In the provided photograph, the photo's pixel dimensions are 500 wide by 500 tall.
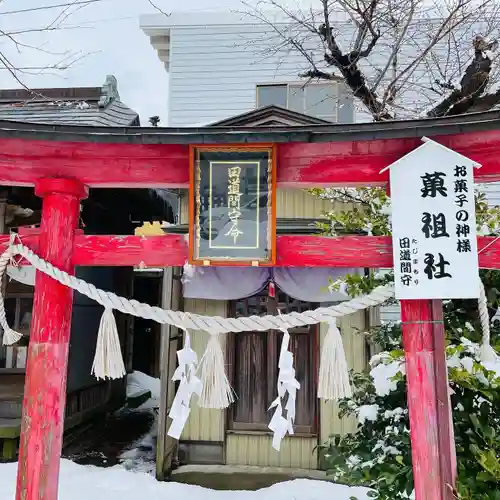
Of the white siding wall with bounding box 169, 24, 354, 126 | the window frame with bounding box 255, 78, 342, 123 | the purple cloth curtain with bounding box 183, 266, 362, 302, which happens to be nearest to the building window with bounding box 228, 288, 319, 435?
the purple cloth curtain with bounding box 183, 266, 362, 302

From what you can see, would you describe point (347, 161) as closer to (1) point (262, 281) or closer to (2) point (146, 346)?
(1) point (262, 281)

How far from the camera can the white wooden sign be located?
310 cm

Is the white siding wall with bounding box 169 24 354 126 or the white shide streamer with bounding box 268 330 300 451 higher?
the white siding wall with bounding box 169 24 354 126

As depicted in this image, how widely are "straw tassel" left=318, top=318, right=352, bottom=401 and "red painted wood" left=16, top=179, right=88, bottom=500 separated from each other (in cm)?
200

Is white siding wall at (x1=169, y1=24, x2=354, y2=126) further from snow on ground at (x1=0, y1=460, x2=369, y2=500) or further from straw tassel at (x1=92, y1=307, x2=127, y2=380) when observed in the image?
→ straw tassel at (x1=92, y1=307, x2=127, y2=380)

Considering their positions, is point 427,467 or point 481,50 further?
point 481,50

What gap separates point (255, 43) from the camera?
454 inches

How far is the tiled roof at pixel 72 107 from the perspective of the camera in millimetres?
8797

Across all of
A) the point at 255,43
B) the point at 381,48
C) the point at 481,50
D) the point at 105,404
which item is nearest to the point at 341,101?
the point at 381,48

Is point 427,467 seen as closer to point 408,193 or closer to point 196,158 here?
point 408,193

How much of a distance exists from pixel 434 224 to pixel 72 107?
855 cm

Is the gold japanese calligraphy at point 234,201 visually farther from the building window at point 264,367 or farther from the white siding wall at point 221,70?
the white siding wall at point 221,70

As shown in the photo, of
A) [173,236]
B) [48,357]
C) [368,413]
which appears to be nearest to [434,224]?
[368,413]

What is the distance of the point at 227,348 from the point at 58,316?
3.95 m
